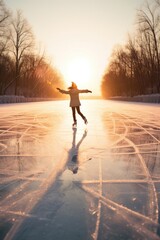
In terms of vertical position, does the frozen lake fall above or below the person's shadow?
above

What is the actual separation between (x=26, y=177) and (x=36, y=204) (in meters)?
0.98

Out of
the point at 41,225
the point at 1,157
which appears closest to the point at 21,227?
the point at 41,225

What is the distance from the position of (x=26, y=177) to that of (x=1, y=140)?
345cm

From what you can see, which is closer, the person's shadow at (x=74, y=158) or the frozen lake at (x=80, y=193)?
the frozen lake at (x=80, y=193)

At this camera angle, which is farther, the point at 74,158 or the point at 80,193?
the point at 74,158

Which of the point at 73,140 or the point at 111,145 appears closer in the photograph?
the point at 111,145

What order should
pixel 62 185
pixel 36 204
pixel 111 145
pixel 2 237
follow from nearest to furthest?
pixel 2 237, pixel 36 204, pixel 62 185, pixel 111 145

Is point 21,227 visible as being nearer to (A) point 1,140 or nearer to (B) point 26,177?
(B) point 26,177

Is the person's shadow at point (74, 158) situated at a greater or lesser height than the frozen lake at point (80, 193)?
lesser

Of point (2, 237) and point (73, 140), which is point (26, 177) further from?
point (73, 140)

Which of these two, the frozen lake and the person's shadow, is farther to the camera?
the person's shadow

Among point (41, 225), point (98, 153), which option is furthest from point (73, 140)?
point (41, 225)

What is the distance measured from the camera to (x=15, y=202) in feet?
8.97

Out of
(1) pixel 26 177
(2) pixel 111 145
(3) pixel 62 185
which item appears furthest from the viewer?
(2) pixel 111 145
